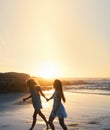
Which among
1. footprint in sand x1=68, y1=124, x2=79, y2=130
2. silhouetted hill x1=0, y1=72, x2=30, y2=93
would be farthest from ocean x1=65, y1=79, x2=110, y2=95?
footprint in sand x1=68, y1=124, x2=79, y2=130

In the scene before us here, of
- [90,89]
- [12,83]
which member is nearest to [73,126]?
[12,83]

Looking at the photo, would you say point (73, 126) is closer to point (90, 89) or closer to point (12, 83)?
point (12, 83)

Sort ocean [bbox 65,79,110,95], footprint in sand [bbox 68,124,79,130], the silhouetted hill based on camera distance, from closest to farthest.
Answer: footprint in sand [bbox 68,124,79,130]
the silhouetted hill
ocean [bbox 65,79,110,95]

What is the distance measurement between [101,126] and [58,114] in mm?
2707

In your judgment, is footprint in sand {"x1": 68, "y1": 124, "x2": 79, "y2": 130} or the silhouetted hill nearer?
footprint in sand {"x1": 68, "y1": 124, "x2": 79, "y2": 130}

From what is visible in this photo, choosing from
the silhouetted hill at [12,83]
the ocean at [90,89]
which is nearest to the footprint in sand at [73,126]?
the silhouetted hill at [12,83]

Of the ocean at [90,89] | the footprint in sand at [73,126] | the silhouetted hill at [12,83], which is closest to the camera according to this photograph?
Answer: the footprint in sand at [73,126]

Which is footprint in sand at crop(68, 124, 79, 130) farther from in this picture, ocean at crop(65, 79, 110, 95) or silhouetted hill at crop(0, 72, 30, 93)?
ocean at crop(65, 79, 110, 95)

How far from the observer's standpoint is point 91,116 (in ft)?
54.3

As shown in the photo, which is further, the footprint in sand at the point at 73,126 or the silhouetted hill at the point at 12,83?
the silhouetted hill at the point at 12,83

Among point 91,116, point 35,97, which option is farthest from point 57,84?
point 91,116

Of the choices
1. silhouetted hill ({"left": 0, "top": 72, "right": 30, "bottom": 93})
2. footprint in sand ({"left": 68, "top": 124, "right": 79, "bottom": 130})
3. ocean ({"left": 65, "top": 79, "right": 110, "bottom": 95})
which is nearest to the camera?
footprint in sand ({"left": 68, "top": 124, "right": 79, "bottom": 130})

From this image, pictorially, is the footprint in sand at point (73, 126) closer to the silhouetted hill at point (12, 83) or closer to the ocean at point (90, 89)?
the silhouetted hill at point (12, 83)

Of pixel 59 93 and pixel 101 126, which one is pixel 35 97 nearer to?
pixel 59 93
